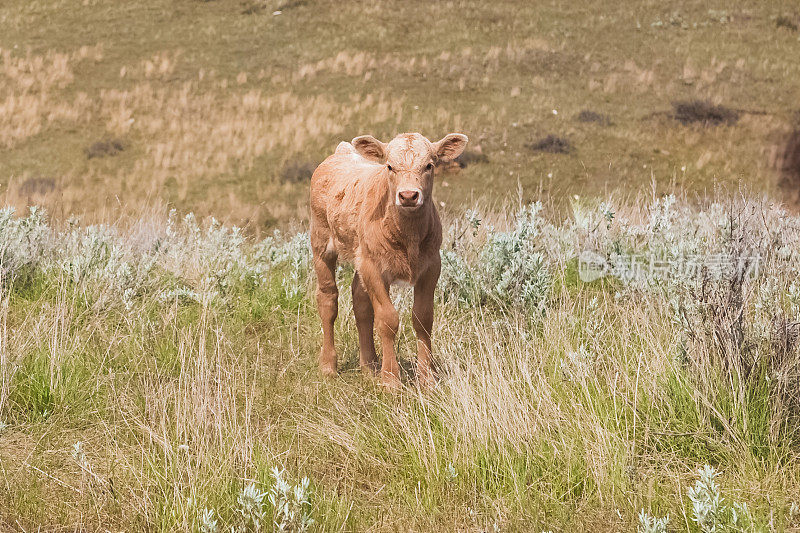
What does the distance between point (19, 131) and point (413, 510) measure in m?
25.4

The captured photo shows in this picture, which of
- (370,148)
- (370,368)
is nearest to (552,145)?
(370,368)

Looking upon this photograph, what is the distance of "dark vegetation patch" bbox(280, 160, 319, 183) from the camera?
22.3 meters

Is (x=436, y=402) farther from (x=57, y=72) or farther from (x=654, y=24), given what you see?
(x=654, y=24)

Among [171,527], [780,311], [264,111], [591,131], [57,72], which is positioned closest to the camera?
[171,527]

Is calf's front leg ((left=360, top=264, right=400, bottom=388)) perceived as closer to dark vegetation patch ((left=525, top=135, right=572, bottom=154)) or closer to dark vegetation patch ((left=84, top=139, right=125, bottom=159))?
dark vegetation patch ((left=525, top=135, right=572, bottom=154))

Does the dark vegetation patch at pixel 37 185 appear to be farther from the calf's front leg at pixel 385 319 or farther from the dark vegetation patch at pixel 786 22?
the dark vegetation patch at pixel 786 22

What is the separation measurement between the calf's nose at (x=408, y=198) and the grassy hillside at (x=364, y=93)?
13.1 m

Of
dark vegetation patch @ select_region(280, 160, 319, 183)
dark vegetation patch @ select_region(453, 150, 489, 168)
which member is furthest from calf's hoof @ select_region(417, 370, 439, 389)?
dark vegetation patch @ select_region(453, 150, 489, 168)

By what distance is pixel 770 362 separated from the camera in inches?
165

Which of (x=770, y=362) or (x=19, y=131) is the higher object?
(x=770, y=362)

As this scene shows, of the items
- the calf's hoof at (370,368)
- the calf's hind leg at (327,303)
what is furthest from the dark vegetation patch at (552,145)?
the calf's hoof at (370,368)

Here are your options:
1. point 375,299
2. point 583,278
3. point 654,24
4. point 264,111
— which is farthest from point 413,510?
point 654,24

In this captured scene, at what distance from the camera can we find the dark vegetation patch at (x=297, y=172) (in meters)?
22.3

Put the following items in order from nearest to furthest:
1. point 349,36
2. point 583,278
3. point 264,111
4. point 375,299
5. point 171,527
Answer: point 171,527 < point 375,299 < point 583,278 < point 264,111 < point 349,36
